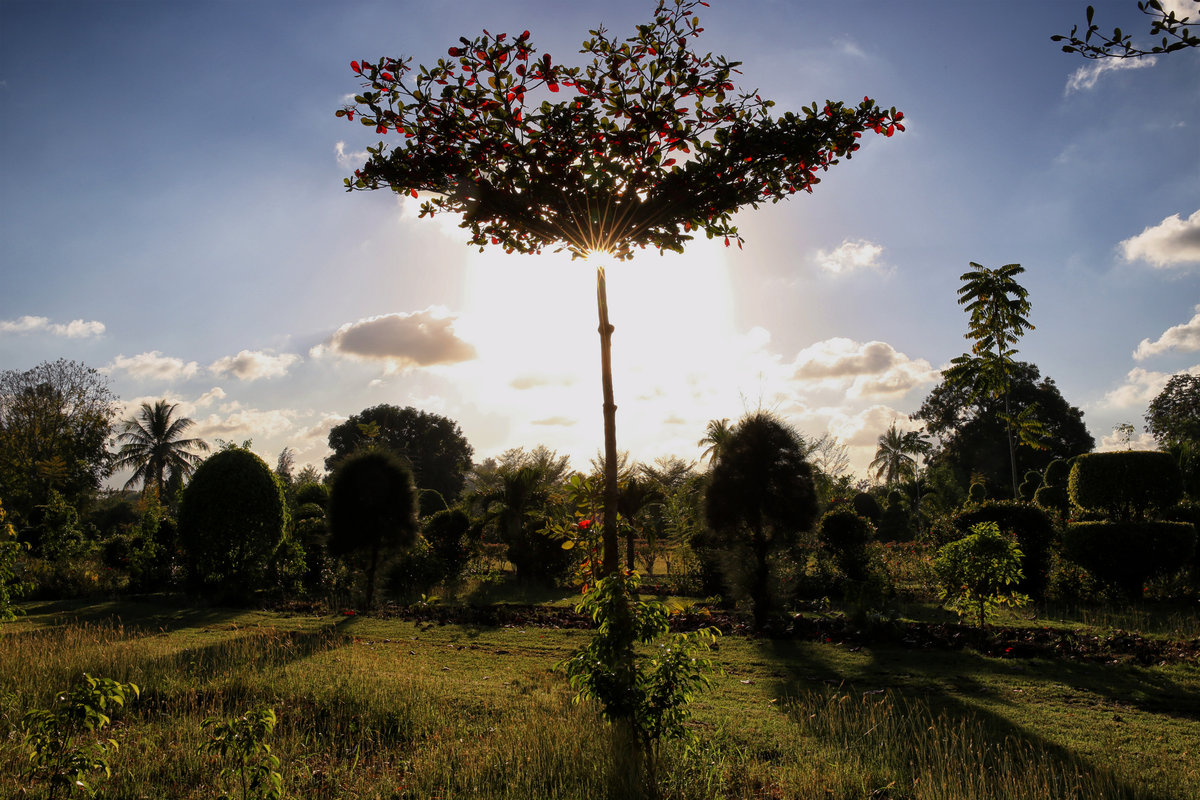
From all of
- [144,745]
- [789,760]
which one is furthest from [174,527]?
[789,760]

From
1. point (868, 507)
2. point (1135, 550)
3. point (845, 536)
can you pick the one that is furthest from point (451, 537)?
point (868, 507)

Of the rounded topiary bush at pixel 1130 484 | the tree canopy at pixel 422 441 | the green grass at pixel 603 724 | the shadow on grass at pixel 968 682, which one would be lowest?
the shadow on grass at pixel 968 682

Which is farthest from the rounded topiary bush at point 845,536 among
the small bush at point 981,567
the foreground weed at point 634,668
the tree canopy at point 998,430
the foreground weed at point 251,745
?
the tree canopy at point 998,430

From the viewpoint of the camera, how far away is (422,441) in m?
54.9

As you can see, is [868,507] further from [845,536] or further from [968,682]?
[968,682]

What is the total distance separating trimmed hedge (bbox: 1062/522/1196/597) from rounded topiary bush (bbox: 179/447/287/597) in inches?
662

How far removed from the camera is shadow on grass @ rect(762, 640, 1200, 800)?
18.3 feet

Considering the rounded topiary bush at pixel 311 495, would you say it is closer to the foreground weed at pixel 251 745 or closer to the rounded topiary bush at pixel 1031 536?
the rounded topiary bush at pixel 1031 536

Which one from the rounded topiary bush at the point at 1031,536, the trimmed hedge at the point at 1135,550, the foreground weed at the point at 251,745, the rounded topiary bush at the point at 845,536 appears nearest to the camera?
the foreground weed at the point at 251,745

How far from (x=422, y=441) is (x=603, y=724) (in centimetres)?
5208

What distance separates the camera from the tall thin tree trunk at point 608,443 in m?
4.41

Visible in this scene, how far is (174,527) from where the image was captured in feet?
56.1

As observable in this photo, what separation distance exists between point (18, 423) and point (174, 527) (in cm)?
2197

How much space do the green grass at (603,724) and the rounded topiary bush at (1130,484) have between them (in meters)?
7.70
